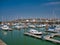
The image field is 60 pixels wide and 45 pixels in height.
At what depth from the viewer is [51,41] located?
702cm

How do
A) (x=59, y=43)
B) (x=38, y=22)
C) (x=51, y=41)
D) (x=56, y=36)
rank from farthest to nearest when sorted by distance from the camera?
(x=38, y=22) → (x=56, y=36) → (x=51, y=41) → (x=59, y=43)

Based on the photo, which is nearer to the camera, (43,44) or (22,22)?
(43,44)

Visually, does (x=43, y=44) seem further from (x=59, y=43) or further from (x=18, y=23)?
(x=18, y=23)

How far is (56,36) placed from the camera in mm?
8789

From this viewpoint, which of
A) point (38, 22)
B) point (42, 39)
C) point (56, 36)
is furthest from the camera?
point (38, 22)

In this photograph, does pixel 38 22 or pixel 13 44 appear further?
pixel 38 22

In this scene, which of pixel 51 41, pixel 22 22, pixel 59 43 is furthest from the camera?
pixel 22 22

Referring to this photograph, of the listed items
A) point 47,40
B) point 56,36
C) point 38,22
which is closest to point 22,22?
point 38,22

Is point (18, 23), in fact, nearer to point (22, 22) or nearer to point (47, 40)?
point (22, 22)

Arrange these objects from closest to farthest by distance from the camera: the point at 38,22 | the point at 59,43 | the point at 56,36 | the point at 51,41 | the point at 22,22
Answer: the point at 59,43
the point at 51,41
the point at 56,36
the point at 22,22
the point at 38,22

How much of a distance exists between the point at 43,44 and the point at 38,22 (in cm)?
1149

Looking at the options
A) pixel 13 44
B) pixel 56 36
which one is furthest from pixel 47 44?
pixel 56 36

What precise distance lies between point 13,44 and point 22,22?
997 centimetres

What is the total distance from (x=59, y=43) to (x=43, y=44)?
0.75 metres
